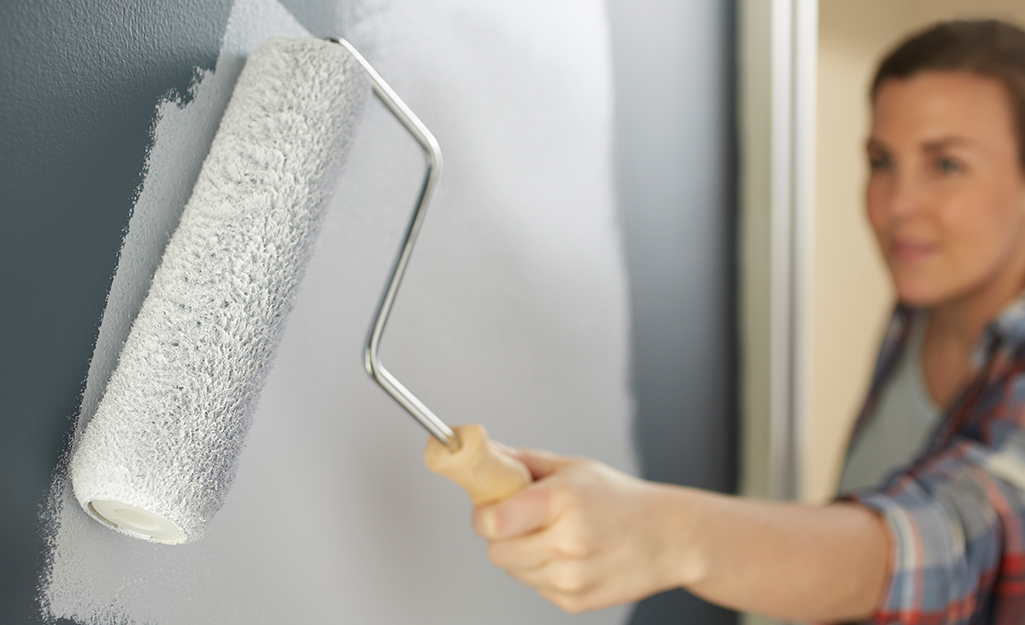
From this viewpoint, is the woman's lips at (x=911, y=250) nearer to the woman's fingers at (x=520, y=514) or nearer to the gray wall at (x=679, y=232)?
the gray wall at (x=679, y=232)

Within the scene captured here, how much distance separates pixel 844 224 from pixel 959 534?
0.53m

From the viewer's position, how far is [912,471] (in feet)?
2.10

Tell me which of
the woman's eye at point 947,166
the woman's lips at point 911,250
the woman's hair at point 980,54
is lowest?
the woman's lips at point 911,250

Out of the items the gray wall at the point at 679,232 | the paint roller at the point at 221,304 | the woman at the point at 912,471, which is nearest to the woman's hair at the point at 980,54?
the woman at the point at 912,471

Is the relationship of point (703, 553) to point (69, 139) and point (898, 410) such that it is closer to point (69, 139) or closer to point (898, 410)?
point (69, 139)

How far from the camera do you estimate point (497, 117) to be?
1.65ft

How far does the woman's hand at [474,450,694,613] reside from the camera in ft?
1.20

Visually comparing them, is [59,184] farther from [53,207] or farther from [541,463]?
[541,463]

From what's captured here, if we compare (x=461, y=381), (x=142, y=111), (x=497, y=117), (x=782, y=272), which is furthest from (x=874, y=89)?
(x=142, y=111)

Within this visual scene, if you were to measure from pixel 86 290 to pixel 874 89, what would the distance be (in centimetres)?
99

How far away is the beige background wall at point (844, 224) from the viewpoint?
0.94m

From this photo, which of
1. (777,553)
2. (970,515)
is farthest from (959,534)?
(777,553)

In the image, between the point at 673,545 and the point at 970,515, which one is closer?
the point at 673,545

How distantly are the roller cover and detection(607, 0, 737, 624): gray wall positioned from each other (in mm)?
394
